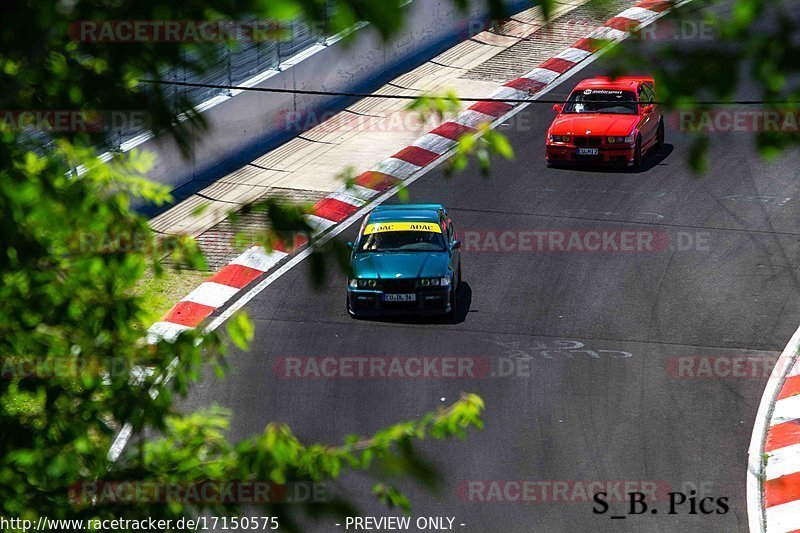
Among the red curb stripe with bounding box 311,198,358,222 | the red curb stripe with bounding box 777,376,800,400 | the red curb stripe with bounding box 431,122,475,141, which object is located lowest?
the red curb stripe with bounding box 777,376,800,400

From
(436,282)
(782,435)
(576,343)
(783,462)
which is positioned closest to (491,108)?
(436,282)

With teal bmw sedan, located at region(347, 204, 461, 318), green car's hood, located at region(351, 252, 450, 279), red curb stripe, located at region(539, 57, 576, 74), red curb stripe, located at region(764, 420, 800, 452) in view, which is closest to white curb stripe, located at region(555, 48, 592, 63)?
red curb stripe, located at region(539, 57, 576, 74)

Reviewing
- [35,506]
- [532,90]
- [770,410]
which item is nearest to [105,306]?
[35,506]

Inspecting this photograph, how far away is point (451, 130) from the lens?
76.3 feet

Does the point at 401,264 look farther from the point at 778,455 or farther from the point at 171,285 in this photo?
the point at 778,455

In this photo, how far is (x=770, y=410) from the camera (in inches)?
539

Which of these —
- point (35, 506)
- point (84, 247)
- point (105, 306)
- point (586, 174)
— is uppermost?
point (84, 247)

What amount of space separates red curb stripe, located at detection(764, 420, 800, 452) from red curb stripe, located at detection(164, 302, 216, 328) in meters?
7.30

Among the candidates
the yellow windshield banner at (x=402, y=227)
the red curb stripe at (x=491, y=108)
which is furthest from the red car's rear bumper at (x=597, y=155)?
the yellow windshield banner at (x=402, y=227)

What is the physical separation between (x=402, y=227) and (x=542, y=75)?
10447 millimetres

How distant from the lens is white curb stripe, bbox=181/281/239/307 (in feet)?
53.7

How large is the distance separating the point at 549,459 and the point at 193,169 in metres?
10.2

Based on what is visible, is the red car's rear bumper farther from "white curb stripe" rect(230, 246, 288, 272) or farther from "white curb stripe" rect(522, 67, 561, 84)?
"white curb stripe" rect(230, 246, 288, 272)

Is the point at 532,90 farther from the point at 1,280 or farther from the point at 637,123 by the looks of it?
the point at 1,280
